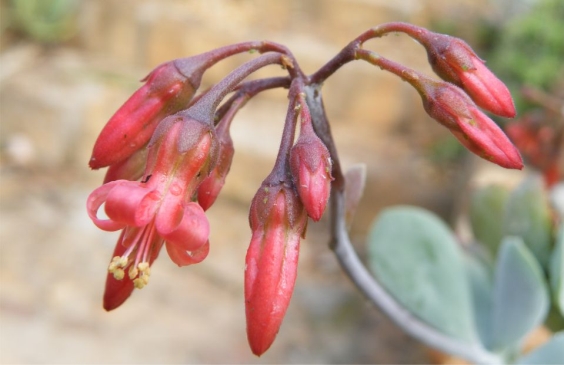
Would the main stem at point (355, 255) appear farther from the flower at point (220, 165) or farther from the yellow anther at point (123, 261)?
the yellow anther at point (123, 261)

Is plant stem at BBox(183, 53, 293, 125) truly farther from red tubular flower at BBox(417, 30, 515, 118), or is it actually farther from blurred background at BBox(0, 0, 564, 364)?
blurred background at BBox(0, 0, 564, 364)

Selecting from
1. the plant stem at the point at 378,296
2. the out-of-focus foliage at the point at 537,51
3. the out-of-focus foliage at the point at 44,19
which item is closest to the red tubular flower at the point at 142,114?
the plant stem at the point at 378,296

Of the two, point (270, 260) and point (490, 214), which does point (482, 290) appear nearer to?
point (490, 214)

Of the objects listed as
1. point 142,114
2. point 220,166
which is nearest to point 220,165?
point 220,166

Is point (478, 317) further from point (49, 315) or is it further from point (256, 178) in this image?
point (256, 178)

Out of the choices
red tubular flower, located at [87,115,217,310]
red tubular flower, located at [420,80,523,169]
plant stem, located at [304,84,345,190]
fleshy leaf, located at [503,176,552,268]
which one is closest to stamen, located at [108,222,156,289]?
red tubular flower, located at [87,115,217,310]

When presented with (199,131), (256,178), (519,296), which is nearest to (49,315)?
(256,178)
